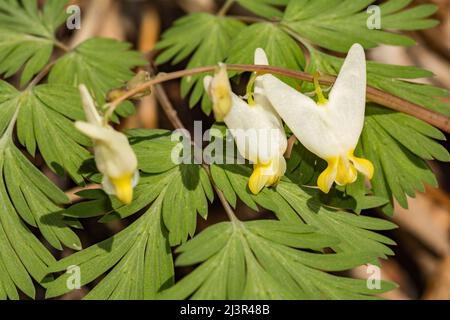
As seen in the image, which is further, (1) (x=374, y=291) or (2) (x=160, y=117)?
(2) (x=160, y=117)

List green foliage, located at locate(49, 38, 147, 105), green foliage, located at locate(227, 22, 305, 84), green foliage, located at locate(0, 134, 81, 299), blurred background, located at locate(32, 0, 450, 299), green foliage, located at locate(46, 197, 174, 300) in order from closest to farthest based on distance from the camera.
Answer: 1. green foliage, located at locate(46, 197, 174, 300)
2. green foliage, located at locate(0, 134, 81, 299)
3. green foliage, located at locate(227, 22, 305, 84)
4. green foliage, located at locate(49, 38, 147, 105)
5. blurred background, located at locate(32, 0, 450, 299)

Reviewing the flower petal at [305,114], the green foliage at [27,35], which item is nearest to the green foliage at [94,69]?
the green foliage at [27,35]

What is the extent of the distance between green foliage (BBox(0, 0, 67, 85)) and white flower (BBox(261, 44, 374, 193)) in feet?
3.14

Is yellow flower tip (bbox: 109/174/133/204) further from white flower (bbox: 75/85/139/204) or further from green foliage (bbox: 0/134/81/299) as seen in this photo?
green foliage (bbox: 0/134/81/299)

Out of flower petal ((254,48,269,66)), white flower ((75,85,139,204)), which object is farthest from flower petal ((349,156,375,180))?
white flower ((75,85,139,204))

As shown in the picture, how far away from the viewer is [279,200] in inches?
63.6

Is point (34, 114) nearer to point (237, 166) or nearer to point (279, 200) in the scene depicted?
point (237, 166)

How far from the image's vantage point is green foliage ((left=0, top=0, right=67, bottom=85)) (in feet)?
6.81

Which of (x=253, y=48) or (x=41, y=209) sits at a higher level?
(x=253, y=48)

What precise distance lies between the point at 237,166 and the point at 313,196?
0.23 meters

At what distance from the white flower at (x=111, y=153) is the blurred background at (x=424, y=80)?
117cm

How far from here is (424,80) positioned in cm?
320

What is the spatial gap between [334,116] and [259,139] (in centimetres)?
21
